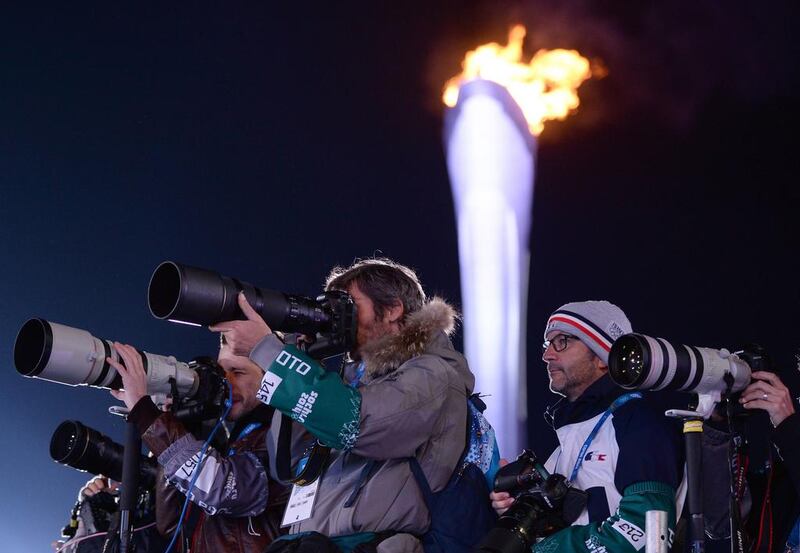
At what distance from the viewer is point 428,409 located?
1.94 meters

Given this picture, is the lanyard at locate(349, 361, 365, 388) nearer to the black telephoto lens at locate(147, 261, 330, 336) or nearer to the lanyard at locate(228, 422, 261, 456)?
the black telephoto lens at locate(147, 261, 330, 336)

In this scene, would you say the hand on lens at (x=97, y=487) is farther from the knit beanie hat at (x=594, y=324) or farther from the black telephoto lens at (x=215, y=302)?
the knit beanie hat at (x=594, y=324)

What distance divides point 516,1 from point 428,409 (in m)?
3.42

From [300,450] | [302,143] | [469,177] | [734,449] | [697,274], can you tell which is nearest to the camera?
[734,449]

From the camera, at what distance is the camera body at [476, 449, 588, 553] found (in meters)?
1.83

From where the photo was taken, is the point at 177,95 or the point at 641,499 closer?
the point at 641,499

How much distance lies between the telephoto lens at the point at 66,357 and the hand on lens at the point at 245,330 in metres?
0.52

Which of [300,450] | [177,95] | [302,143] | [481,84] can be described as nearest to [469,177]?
[481,84]

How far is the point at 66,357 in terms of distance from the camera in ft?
7.49

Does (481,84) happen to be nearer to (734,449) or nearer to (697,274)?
(697,274)

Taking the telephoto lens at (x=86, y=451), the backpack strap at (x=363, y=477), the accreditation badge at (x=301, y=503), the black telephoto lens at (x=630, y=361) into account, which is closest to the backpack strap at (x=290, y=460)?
the accreditation badge at (x=301, y=503)

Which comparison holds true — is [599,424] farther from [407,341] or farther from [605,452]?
Answer: [407,341]

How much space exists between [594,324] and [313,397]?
2.72 ft

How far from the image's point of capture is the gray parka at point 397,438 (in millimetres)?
1898
